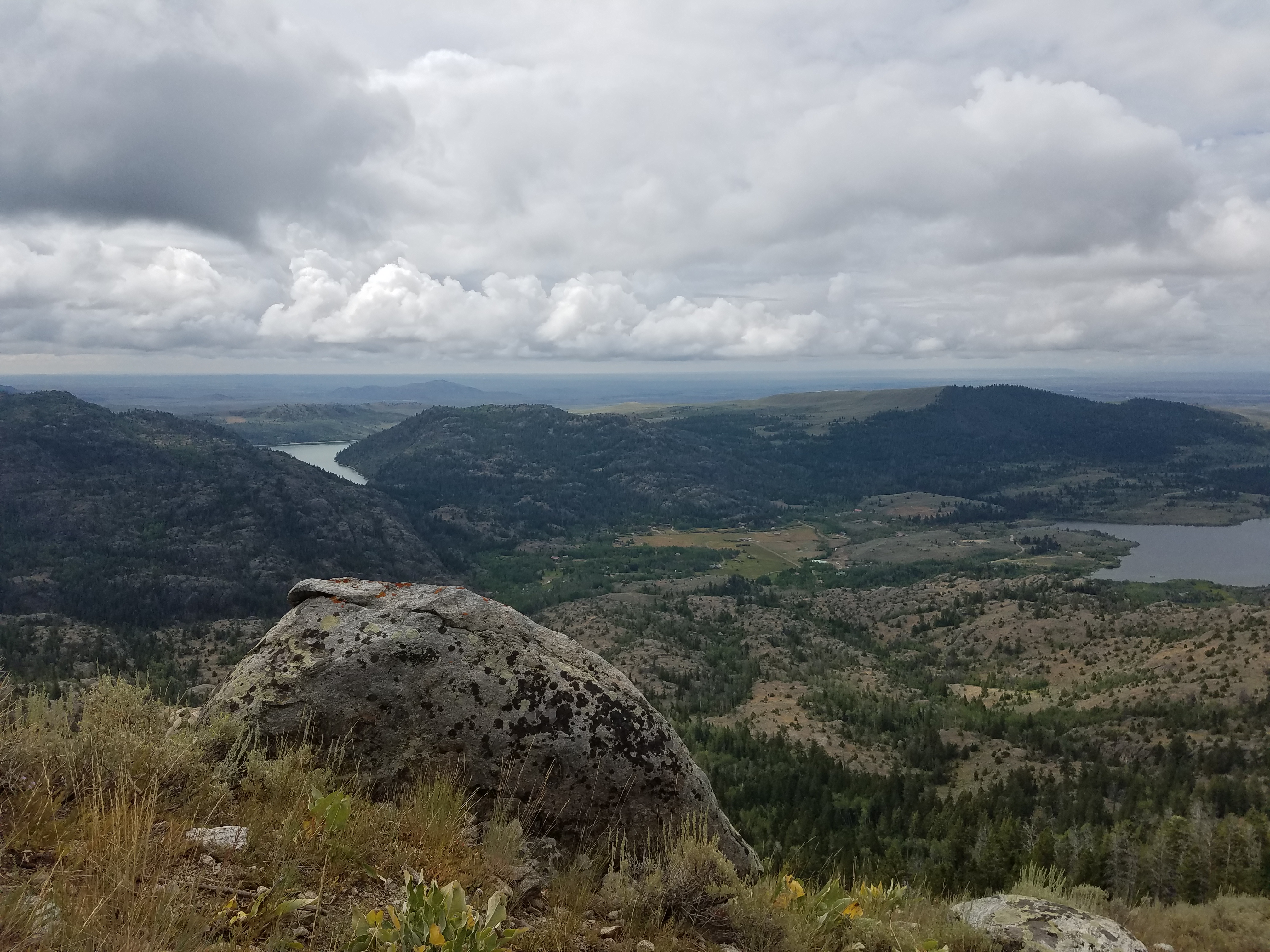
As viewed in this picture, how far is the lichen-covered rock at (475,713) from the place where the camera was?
8938 mm

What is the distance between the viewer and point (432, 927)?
4461mm

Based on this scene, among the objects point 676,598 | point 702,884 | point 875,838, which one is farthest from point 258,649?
point 676,598

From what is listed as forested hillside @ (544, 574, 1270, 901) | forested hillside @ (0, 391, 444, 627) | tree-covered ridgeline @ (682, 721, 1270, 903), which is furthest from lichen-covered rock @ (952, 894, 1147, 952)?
forested hillside @ (0, 391, 444, 627)

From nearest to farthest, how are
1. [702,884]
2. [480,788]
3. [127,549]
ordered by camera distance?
1. [702,884]
2. [480,788]
3. [127,549]

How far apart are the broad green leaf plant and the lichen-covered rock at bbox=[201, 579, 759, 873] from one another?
3.96 metres

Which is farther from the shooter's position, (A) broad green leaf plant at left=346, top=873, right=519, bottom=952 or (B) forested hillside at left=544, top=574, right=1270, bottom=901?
(B) forested hillside at left=544, top=574, right=1270, bottom=901

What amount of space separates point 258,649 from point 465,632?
119 inches

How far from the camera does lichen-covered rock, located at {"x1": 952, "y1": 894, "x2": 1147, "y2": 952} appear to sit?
276 inches

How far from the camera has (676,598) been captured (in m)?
176

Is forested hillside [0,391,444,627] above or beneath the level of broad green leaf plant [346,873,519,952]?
beneath

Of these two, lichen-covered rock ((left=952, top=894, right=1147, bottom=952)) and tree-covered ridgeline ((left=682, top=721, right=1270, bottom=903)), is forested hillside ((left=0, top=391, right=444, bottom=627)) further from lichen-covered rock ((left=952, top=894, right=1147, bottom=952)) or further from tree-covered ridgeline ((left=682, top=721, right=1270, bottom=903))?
lichen-covered rock ((left=952, top=894, right=1147, bottom=952))

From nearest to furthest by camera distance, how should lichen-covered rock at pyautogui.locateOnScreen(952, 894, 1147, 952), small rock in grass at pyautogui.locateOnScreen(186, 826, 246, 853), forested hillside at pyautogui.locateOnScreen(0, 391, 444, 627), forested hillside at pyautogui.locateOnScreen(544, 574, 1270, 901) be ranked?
small rock in grass at pyautogui.locateOnScreen(186, 826, 246, 853) < lichen-covered rock at pyautogui.locateOnScreen(952, 894, 1147, 952) < forested hillside at pyautogui.locateOnScreen(544, 574, 1270, 901) < forested hillside at pyautogui.locateOnScreen(0, 391, 444, 627)

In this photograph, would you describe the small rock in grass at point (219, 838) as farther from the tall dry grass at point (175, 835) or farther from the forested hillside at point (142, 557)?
the forested hillside at point (142, 557)

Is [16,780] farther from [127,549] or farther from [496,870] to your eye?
[127,549]
